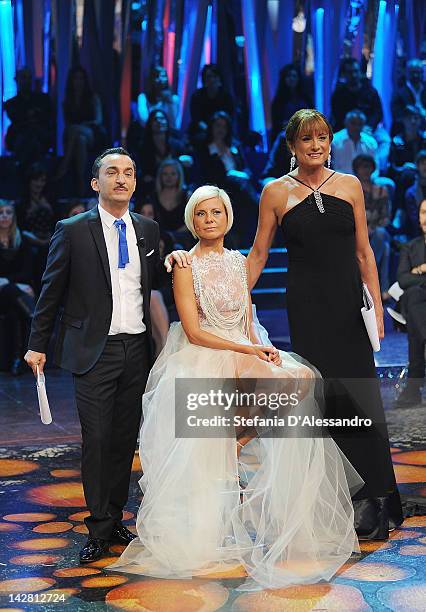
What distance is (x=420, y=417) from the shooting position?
630 centimetres

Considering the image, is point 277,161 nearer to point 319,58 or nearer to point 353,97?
point 353,97

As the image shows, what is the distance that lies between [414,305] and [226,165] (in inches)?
142

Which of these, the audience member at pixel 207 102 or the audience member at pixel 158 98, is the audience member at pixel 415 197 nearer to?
the audience member at pixel 207 102

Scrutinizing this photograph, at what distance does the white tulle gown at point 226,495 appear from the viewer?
3.73 meters

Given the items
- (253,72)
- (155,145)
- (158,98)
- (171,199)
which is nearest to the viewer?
(171,199)

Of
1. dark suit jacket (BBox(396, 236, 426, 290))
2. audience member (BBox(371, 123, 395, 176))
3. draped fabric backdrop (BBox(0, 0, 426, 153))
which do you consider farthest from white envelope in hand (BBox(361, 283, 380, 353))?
audience member (BBox(371, 123, 395, 176))

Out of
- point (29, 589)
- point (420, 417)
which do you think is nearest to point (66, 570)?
point (29, 589)

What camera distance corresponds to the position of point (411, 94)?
11055mm

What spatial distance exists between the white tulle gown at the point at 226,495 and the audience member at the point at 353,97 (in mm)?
7014

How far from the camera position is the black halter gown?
4.19 m

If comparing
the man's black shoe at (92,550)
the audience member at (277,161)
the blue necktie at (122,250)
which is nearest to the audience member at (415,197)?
the audience member at (277,161)

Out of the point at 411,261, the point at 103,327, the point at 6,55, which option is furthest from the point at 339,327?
the point at 6,55

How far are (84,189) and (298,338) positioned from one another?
5.74 meters
